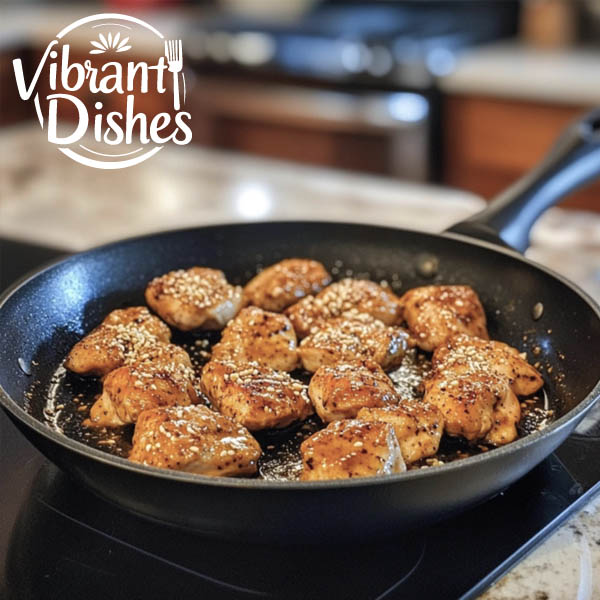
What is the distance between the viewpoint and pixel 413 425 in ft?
3.39

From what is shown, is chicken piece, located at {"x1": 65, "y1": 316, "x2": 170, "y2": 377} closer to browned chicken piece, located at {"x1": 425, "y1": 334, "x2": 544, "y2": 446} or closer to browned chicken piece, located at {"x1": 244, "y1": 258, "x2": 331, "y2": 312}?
browned chicken piece, located at {"x1": 244, "y1": 258, "x2": 331, "y2": 312}

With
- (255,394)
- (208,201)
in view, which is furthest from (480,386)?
(208,201)

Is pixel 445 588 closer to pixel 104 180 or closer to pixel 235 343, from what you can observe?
pixel 235 343

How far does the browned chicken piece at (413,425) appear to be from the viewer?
1028 mm

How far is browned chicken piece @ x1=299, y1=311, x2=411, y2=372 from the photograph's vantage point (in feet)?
4.13

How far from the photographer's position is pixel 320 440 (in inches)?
38.4

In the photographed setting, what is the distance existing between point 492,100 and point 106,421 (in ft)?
7.98

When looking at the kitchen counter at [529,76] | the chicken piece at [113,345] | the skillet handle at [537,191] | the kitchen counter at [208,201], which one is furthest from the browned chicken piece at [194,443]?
the kitchen counter at [529,76]

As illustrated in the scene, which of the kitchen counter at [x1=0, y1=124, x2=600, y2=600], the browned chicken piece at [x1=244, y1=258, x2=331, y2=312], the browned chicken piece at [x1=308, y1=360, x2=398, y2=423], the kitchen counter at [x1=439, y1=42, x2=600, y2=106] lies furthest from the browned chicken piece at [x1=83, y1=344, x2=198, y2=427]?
the kitchen counter at [x1=439, y1=42, x2=600, y2=106]

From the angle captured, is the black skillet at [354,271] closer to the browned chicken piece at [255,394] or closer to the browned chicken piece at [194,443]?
the browned chicken piece at [194,443]

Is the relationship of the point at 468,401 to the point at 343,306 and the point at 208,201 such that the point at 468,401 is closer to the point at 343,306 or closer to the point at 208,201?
the point at 343,306

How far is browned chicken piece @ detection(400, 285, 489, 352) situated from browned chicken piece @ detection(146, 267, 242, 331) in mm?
276

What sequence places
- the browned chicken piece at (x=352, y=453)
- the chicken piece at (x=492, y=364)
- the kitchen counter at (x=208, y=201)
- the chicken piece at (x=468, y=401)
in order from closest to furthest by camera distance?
the browned chicken piece at (x=352, y=453) < the chicken piece at (x=468, y=401) < the chicken piece at (x=492, y=364) < the kitchen counter at (x=208, y=201)

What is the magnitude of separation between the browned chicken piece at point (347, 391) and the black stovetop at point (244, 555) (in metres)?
0.18
